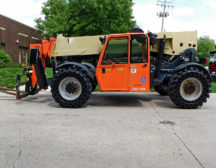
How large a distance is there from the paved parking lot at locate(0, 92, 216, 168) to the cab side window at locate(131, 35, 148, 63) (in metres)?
1.49

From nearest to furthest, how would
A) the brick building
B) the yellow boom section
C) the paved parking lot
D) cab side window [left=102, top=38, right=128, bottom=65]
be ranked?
the paved parking lot, cab side window [left=102, top=38, right=128, bottom=65], the yellow boom section, the brick building

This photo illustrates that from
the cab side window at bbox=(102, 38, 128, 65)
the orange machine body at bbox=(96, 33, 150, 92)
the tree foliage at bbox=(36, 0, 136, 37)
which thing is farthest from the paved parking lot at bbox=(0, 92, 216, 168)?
the tree foliage at bbox=(36, 0, 136, 37)

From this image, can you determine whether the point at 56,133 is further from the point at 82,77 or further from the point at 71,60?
the point at 71,60

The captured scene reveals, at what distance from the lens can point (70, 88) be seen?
22.2ft

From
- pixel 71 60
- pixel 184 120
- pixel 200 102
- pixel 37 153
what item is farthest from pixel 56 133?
pixel 200 102

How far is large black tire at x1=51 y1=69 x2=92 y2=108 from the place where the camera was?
21.8 feet

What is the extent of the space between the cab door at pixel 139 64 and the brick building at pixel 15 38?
26.2 m

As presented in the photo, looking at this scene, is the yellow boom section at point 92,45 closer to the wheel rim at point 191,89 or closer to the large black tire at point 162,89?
the wheel rim at point 191,89

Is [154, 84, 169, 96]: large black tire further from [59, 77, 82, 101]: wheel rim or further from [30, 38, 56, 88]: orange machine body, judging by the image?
[30, 38, 56, 88]: orange machine body

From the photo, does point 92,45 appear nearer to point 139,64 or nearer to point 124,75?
point 124,75

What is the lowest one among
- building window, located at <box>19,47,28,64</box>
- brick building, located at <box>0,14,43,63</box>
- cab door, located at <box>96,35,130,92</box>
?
cab door, located at <box>96,35,130,92</box>

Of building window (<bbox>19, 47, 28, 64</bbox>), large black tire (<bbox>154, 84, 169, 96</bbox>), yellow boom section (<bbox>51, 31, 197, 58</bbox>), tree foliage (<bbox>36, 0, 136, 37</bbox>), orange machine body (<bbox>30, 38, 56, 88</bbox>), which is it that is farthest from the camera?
building window (<bbox>19, 47, 28, 64</bbox>)

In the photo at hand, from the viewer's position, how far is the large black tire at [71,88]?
6.64 meters

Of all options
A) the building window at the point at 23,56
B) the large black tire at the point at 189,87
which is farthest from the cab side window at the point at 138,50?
the building window at the point at 23,56
